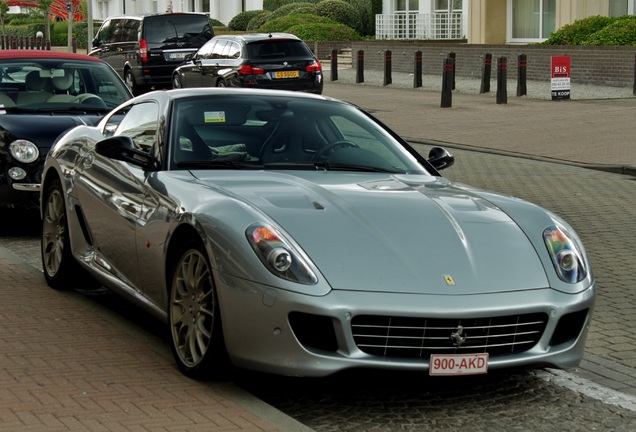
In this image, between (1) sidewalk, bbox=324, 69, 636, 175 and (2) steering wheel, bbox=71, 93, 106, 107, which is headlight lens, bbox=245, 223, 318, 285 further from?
(1) sidewalk, bbox=324, 69, 636, 175

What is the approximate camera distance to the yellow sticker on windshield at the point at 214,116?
23.1 ft

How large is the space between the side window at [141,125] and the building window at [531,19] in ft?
121

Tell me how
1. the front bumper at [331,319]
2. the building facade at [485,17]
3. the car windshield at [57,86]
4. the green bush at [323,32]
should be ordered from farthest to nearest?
the green bush at [323,32], the building facade at [485,17], the car windshield at [57,86], the front bumper at [331,319]

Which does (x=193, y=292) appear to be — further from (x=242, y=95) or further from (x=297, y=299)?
(x=242, y=95)

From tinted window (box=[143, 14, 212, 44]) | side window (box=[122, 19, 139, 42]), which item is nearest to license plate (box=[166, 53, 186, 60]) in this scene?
tinted window (box=[143, 14, 212, 44])

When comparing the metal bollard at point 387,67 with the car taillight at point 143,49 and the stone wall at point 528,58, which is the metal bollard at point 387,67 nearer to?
the stone wall at point 528,58

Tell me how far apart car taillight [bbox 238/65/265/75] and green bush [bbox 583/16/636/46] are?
11107 millimetres

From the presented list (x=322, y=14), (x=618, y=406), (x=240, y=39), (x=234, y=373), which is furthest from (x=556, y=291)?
(x=322, y=14)

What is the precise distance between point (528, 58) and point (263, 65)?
35.2ft

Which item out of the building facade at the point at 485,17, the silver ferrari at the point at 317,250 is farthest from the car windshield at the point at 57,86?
the building facade at the point at 485,17

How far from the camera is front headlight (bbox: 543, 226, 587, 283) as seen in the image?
5.77 m

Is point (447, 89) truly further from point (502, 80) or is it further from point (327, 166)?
point (327, 166)

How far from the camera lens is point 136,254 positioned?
6672mm

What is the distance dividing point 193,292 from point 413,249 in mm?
1094
